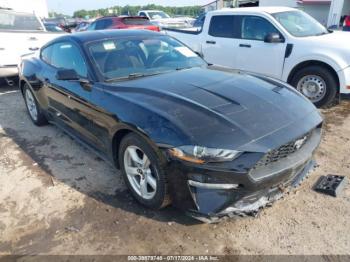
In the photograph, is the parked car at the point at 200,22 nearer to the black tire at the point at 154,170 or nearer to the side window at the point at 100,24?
A: the side window at the point at 100,24

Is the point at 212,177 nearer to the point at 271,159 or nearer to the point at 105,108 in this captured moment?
the point at 271,159

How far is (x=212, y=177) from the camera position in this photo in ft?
7.79

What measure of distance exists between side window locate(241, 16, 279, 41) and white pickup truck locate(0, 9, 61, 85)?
5.02m

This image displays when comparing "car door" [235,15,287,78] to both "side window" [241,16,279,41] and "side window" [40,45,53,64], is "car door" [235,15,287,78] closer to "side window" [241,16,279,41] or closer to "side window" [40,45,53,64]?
"side window" [241,16,279,41]

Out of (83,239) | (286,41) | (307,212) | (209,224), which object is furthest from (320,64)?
(83,239)

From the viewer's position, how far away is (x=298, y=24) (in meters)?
6.07

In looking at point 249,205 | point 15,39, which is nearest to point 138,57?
point 249,205

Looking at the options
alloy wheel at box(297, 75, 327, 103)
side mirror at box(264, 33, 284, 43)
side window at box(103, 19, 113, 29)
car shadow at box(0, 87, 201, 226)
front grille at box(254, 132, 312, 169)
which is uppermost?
side mirror at box(264, 33, 284, 43)

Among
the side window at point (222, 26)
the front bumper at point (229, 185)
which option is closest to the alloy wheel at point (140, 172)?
the front bumper at point (229, 185)

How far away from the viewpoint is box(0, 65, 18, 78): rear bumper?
23.7ft

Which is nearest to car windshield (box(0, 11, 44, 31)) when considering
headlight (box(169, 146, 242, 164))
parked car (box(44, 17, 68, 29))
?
parked car (box(44, 17, 68, 29))

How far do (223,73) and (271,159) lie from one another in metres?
1.56

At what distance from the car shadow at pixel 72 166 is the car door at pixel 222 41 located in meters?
3.63

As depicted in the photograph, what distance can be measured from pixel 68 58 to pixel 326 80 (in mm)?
4226
